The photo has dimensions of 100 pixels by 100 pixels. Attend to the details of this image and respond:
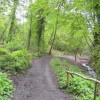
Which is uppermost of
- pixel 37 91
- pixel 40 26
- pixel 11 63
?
pixel 40 26

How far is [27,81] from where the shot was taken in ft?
41.1

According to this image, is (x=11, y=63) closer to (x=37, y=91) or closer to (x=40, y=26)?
(x=37, y=91)

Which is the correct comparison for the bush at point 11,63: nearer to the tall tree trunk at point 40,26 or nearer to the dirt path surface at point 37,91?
the dirt path surface at point 37,91

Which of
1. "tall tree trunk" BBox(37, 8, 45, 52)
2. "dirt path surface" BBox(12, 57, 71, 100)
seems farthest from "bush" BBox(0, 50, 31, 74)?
"tall tree trunk" BBox(37, 8, 45, 52)

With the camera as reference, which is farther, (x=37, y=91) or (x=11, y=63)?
(x=11, y=63)

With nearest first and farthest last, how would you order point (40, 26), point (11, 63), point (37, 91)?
point (37, 91), point (11, 63), point (40, 26)

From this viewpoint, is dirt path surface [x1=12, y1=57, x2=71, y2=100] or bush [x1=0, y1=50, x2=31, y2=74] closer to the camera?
dirt path surface [x1=12, y1=57, x2=71, y2=100]

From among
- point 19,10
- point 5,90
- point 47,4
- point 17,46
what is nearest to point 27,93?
point 5,90

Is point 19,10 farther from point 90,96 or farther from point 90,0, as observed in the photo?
point 90,96

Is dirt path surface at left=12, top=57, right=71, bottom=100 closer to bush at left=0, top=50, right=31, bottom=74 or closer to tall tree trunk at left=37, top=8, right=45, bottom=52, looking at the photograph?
bush at left=0, top=50, right=31, bottom=74

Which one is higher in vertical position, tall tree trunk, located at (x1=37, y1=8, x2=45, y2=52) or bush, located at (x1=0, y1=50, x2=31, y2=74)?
tall tree trunk, located at (x1=37, y1=8, x2=45, y2=52)

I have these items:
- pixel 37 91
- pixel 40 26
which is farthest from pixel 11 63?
pixel 40 26

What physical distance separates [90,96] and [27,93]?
3.10 meters

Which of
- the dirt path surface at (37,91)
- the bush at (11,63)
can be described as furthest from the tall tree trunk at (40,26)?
the dirt path surface at (37,91)
